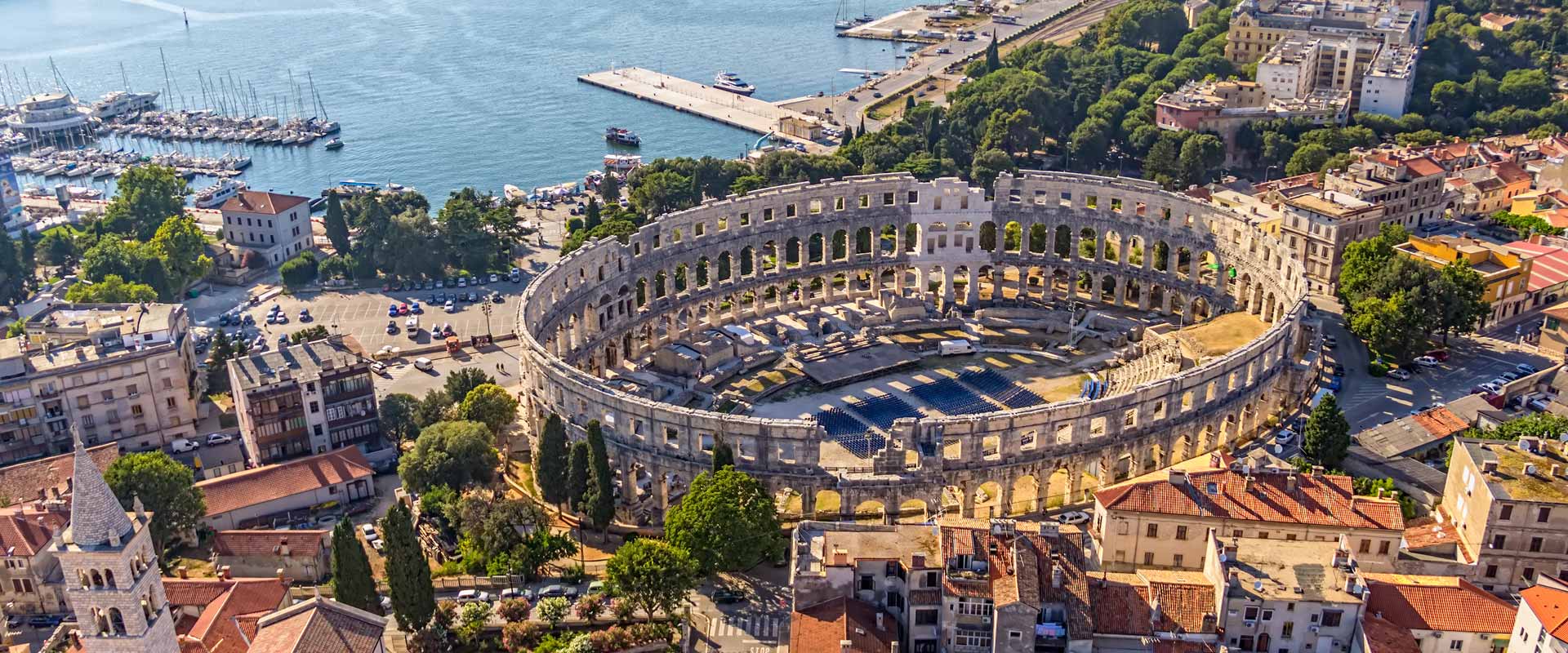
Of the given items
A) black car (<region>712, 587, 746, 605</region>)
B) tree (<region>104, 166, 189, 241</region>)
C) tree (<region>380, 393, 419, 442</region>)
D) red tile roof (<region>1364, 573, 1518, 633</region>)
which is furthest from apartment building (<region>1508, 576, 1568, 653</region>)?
tree (<region>104, 166, 189, 241</region>)

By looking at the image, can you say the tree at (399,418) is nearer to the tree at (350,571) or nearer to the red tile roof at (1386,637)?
the tree at (350,571)

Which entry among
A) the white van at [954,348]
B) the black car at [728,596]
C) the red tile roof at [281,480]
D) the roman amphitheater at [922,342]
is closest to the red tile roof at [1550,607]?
the roman amphitheater at [922,342]

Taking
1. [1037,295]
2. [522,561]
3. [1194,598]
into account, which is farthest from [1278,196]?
[522,561]

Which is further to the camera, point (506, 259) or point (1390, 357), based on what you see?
point (506, 259)

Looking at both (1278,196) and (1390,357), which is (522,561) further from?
(1278,196)

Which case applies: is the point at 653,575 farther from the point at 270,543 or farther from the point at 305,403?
the point at 305,403

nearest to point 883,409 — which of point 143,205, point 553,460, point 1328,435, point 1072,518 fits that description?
point 1072,518
